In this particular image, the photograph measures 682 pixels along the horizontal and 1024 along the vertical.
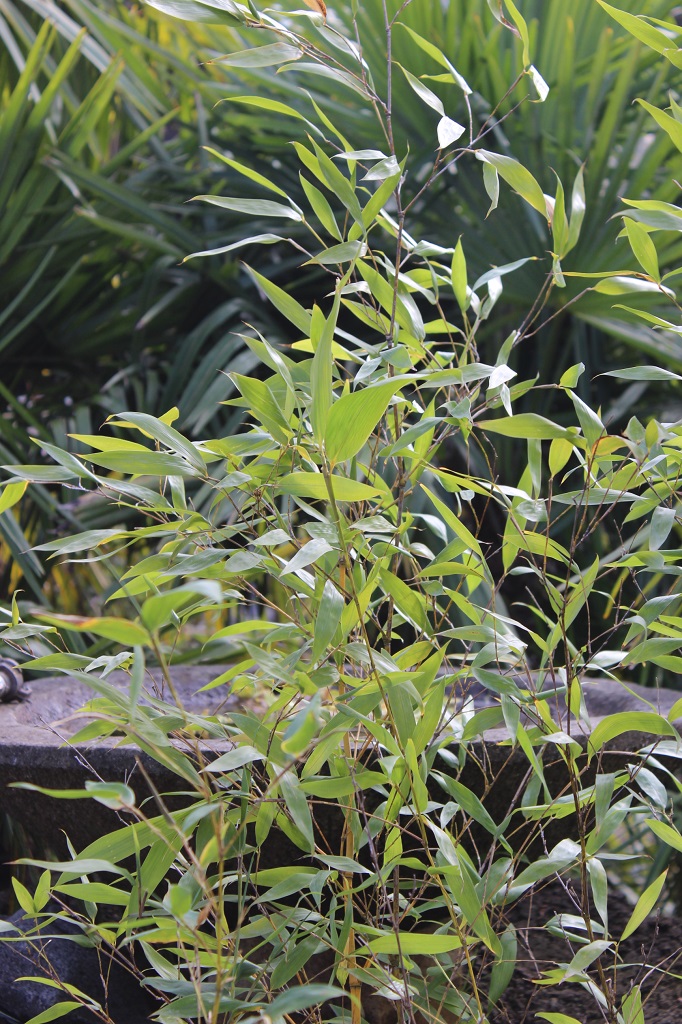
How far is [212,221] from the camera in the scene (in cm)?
135

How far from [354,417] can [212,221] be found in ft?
3.49

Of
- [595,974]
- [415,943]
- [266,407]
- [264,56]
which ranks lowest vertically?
[595,974]

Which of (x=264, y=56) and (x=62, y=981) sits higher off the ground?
(x=264, y=56)

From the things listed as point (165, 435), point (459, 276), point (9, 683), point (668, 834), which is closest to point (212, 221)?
point (9, 683)

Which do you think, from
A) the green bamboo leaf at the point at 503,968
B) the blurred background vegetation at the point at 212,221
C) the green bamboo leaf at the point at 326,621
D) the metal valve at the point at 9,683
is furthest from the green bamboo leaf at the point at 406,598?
the blurred background vegetation at the point at 212,221

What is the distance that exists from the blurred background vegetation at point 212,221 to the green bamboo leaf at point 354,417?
65cm

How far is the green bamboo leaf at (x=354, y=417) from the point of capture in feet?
1.19

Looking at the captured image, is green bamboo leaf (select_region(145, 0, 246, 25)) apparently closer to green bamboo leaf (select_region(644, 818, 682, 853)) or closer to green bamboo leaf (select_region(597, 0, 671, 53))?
green bamboo leaf (select_region(597, 0, 671, 53))

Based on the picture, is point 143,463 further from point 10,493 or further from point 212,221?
point 212,221

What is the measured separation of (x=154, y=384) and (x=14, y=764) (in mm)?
729

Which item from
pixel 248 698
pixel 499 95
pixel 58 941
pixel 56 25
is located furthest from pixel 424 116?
pixel 58 941

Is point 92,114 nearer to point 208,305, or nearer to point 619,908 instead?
point 208,305

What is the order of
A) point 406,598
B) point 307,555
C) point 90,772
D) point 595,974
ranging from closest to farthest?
1. point 307,555
2. point 406,598
3. point 90,772
4. point 595,974

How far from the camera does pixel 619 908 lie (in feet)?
3.05
